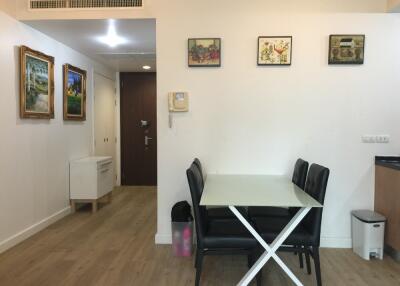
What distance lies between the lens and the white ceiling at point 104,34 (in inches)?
134

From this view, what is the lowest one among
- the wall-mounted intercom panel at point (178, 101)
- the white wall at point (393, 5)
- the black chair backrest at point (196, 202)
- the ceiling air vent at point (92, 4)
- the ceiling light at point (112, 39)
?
the black chair backrest at point (196, 202)

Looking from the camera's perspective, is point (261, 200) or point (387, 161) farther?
point (387, 161)

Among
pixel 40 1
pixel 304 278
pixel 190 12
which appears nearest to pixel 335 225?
pixel 304 278

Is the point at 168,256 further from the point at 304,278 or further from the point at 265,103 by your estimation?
the point at 265,103

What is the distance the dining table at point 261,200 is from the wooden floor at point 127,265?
1.24ft

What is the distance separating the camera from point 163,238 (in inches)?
134

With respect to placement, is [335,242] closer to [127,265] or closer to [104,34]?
[127,265]

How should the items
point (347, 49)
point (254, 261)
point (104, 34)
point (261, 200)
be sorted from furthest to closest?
point (104, 34) → point (347, 49) → point (254, 261) → point (261, 200)

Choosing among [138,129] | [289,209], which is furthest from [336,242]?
[138,129]

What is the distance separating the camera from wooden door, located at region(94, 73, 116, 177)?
5.50 metres

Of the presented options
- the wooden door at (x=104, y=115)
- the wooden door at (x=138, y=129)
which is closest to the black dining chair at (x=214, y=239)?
the wooden door at (x=104, y=115)

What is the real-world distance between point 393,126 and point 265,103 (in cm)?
132

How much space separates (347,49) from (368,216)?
1659 millimetres

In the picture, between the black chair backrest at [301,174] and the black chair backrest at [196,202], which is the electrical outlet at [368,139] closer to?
the black chair backrest at [301,174]
